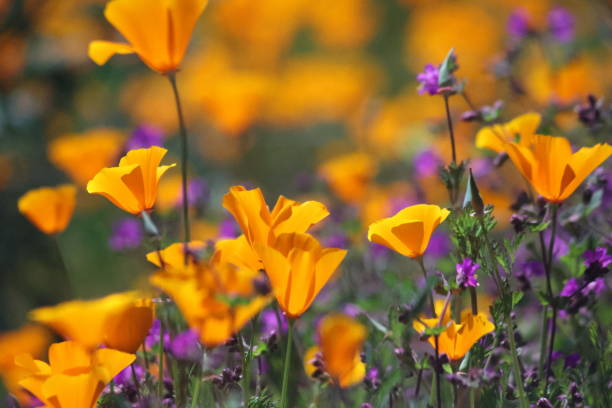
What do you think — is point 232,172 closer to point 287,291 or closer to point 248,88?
point 248,88

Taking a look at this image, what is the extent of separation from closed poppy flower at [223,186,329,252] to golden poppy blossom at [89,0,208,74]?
0.69ft

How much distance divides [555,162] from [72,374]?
54cm

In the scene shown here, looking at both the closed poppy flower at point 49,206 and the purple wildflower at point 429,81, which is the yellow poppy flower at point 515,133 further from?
the closed poppy flower at point 49,206

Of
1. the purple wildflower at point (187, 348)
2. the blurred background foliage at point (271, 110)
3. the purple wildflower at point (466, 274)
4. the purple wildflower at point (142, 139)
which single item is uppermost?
the purple wildflower at point (466, 274)

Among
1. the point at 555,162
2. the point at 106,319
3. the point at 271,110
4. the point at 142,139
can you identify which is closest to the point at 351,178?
the point at 142,139

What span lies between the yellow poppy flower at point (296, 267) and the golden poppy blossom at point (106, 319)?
13 centimetres

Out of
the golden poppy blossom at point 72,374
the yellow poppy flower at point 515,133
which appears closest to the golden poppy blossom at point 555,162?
the yellow poppy flower at point 515,133

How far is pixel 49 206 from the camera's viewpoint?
1275mm

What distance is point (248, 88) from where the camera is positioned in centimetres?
255

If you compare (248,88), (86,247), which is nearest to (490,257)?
(248,88)

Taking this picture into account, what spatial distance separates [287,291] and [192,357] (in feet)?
0.41

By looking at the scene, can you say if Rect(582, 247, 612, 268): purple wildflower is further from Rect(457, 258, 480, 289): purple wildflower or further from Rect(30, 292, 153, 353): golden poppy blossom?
Rect(30, 292, 153, 353): golden poppy blossom

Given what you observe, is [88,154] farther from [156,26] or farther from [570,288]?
[570,288]

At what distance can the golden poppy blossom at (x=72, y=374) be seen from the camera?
2.69 ft
